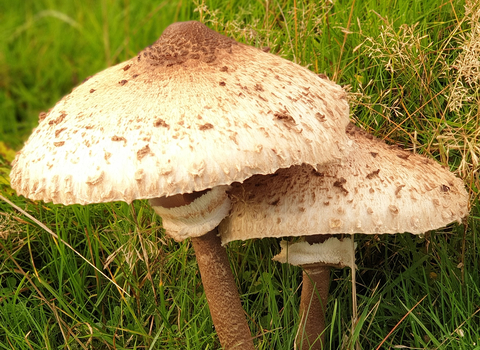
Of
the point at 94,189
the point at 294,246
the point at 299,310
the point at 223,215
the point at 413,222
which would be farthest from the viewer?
the point at 299,310

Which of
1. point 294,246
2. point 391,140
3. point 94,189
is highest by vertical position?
point 94,189

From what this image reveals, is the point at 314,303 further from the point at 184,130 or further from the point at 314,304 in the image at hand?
the point at 184,130

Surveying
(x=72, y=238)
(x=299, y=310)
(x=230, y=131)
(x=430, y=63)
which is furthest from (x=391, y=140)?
(x=72, y=238)

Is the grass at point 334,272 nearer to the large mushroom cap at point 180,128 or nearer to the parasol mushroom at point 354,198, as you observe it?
the parasol mushroom at point 354,198

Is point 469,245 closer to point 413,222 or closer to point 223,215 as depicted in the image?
point 413,222

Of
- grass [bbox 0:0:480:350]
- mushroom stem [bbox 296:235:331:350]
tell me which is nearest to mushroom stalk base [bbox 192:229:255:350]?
grass [bbox 0:0:480:350]
